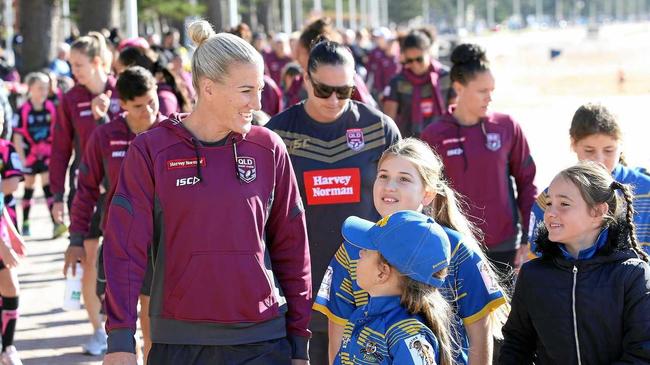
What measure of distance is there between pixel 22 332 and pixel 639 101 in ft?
52.4

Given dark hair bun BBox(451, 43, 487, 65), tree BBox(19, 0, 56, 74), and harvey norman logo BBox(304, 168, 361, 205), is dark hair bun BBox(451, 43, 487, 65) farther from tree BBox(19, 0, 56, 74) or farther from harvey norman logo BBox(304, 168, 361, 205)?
tree BBox(19, 0, 56, 74)

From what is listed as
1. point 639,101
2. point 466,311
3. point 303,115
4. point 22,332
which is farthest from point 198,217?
point 639,101

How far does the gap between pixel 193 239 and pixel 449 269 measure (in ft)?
3.34

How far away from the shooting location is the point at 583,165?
4754 millimetres

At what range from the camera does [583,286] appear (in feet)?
14.7

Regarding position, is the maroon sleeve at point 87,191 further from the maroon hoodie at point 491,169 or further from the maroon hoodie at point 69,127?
the maroon hoodie at point 491,169

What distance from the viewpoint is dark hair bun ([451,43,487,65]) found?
7.38 m

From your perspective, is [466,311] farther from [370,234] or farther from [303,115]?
[303,115]

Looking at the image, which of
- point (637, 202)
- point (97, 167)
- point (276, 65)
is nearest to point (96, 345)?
point (97, 167)

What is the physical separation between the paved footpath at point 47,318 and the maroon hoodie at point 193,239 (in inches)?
183

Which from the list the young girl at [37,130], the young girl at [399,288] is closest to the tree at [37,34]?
the young girl at [37,130]

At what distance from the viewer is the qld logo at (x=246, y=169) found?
448cm

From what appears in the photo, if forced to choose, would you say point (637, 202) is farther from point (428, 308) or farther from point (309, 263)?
point (428, 308)

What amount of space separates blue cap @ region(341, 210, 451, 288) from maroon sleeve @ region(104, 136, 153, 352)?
0.79m
